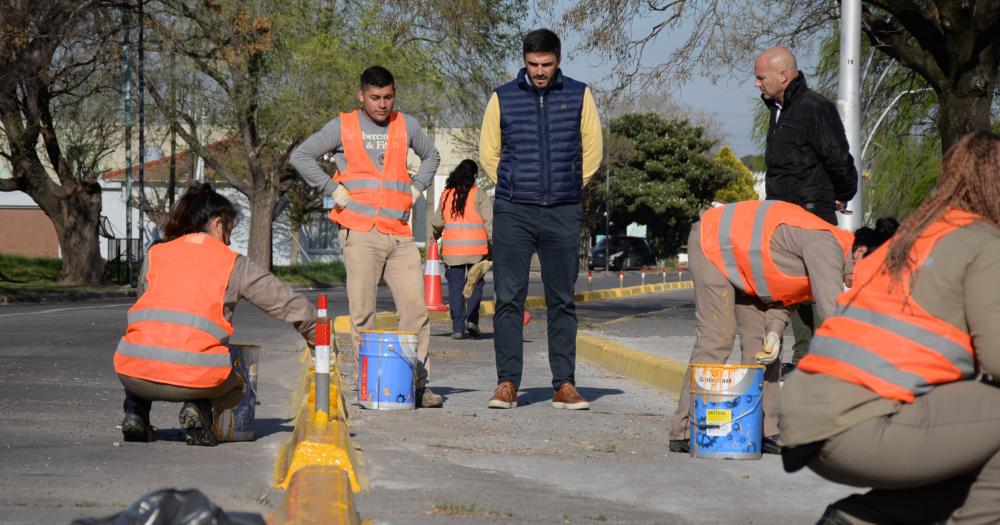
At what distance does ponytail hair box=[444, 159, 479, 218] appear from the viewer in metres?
16.6

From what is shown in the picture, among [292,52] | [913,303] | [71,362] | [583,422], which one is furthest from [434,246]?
[292,52]

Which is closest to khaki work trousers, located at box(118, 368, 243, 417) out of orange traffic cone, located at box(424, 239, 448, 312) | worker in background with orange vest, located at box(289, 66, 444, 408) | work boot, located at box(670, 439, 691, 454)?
worker in background with orange vest, located at box(289, 66, 444, 408)

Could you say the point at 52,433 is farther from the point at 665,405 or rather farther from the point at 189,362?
the point at 665,405

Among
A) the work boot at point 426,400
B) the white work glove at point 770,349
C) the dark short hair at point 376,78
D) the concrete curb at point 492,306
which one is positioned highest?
the dark short hair at point 376,78

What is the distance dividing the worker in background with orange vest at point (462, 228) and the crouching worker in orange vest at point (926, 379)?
1211 centimetres

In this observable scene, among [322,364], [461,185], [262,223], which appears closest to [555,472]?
[322,364]

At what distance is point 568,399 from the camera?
31.8ft

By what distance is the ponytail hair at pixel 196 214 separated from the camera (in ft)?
25.6

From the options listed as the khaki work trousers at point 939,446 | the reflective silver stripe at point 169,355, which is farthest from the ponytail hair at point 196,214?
the khaki work trousers at point 939,446

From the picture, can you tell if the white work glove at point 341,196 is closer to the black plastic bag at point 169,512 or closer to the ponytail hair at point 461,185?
the black plastic bag at point 169,512

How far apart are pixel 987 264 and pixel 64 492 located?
3769 millimetres

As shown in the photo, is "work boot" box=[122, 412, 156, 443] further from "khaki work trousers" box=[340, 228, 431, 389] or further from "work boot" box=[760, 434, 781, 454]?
"work boot" box=[760, 434, 781, 454]

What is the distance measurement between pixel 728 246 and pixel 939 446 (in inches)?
128

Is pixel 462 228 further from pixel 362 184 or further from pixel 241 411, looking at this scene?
pixel 241 411
